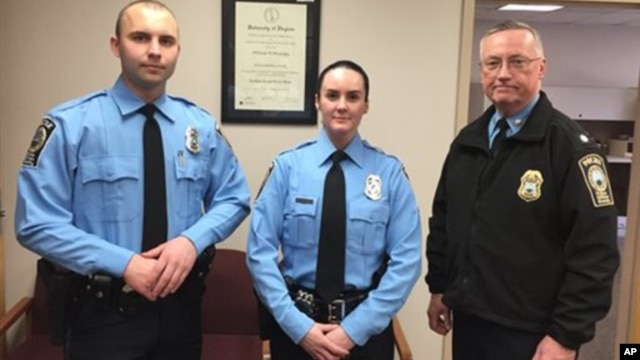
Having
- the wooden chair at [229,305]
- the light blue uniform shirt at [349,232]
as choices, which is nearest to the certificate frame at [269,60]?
the wooden chair at [229,305]

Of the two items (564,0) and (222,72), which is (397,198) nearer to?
(222,72)

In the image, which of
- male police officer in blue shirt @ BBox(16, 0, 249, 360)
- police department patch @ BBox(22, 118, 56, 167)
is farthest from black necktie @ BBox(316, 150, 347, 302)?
police department patch @ BBox(22, 118, 56, 167)

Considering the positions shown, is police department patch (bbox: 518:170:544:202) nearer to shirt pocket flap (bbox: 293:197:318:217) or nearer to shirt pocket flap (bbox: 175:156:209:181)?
shirt pocket flap (bbox: 293:197:318:217)

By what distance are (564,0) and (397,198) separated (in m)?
1.60

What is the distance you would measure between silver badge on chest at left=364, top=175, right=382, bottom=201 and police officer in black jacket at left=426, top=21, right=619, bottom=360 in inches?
9.8

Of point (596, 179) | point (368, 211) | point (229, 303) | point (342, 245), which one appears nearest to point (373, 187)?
point (368, 211)

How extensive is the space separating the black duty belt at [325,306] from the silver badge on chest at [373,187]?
0.31m

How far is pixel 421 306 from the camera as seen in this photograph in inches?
110

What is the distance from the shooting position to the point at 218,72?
2555mm

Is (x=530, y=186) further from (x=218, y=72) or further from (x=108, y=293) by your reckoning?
(x=218, y=72)

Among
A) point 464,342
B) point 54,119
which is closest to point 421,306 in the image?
point 464,342

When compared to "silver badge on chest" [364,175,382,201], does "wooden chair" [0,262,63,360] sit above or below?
below

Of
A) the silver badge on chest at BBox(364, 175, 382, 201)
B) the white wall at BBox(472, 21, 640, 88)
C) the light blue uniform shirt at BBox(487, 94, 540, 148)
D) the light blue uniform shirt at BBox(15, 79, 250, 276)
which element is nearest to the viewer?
the light blue uniform shirt at BBox(15, 79, 250, 276)

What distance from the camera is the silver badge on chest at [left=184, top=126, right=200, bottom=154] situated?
1671 millimetres
